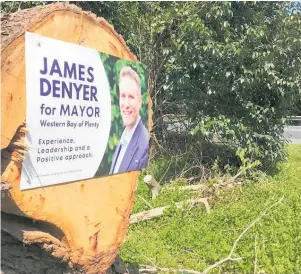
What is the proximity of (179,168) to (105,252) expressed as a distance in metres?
4.29

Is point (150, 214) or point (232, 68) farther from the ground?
point (232, 68)

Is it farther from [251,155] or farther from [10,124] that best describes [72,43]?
[251,155]

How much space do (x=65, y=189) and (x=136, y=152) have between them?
697 mm

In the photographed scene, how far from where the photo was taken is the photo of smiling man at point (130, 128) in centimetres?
263

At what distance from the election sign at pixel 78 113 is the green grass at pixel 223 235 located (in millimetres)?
1475

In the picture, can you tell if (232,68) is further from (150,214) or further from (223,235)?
(223,235)

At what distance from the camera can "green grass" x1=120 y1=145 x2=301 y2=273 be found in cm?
384

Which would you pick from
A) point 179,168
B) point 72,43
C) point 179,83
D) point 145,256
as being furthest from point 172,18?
point 72,43

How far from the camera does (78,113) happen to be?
2264 millimetres

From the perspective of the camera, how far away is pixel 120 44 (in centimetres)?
267

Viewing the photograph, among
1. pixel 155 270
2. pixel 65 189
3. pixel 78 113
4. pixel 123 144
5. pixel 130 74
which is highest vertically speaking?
pixel 130 74

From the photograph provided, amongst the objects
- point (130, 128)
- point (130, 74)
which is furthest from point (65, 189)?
point (130, 74)

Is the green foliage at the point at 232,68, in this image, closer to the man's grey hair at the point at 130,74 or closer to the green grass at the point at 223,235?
the green grass at the point at 223,235

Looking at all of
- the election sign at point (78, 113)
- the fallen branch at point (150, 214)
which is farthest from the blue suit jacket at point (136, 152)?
the fallen branch at point (150, 214)
